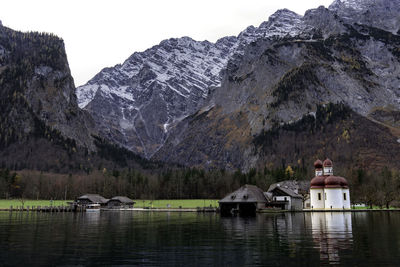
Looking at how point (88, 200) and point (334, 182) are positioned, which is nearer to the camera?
point (334, 182)

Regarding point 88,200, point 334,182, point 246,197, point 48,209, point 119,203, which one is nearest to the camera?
point 246,197

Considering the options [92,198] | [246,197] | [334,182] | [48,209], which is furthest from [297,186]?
[48,209]

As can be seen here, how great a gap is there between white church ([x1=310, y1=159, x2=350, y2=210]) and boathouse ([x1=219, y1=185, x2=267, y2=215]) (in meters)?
18.5

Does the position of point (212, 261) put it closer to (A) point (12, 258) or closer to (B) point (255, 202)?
(A) point (12, 258)

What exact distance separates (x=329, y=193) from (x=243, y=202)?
95.7 ft

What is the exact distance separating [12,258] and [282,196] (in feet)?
364

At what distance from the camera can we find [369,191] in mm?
142000

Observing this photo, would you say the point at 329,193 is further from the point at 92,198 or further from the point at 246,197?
the point at 92,198

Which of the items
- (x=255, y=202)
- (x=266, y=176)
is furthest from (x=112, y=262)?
(x=266, y=176)

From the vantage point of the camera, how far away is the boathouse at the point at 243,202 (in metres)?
123

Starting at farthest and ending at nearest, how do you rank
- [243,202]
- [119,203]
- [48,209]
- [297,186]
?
[119,203] < [297,186] < [48,209] < [243,202]

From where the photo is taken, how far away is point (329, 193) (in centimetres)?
13038

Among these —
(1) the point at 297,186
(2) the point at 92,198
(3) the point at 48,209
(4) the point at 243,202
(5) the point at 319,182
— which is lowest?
(3) the point at 48,209

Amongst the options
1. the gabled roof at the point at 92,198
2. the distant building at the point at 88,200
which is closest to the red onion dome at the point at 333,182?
the distant building at the point at 88,200
